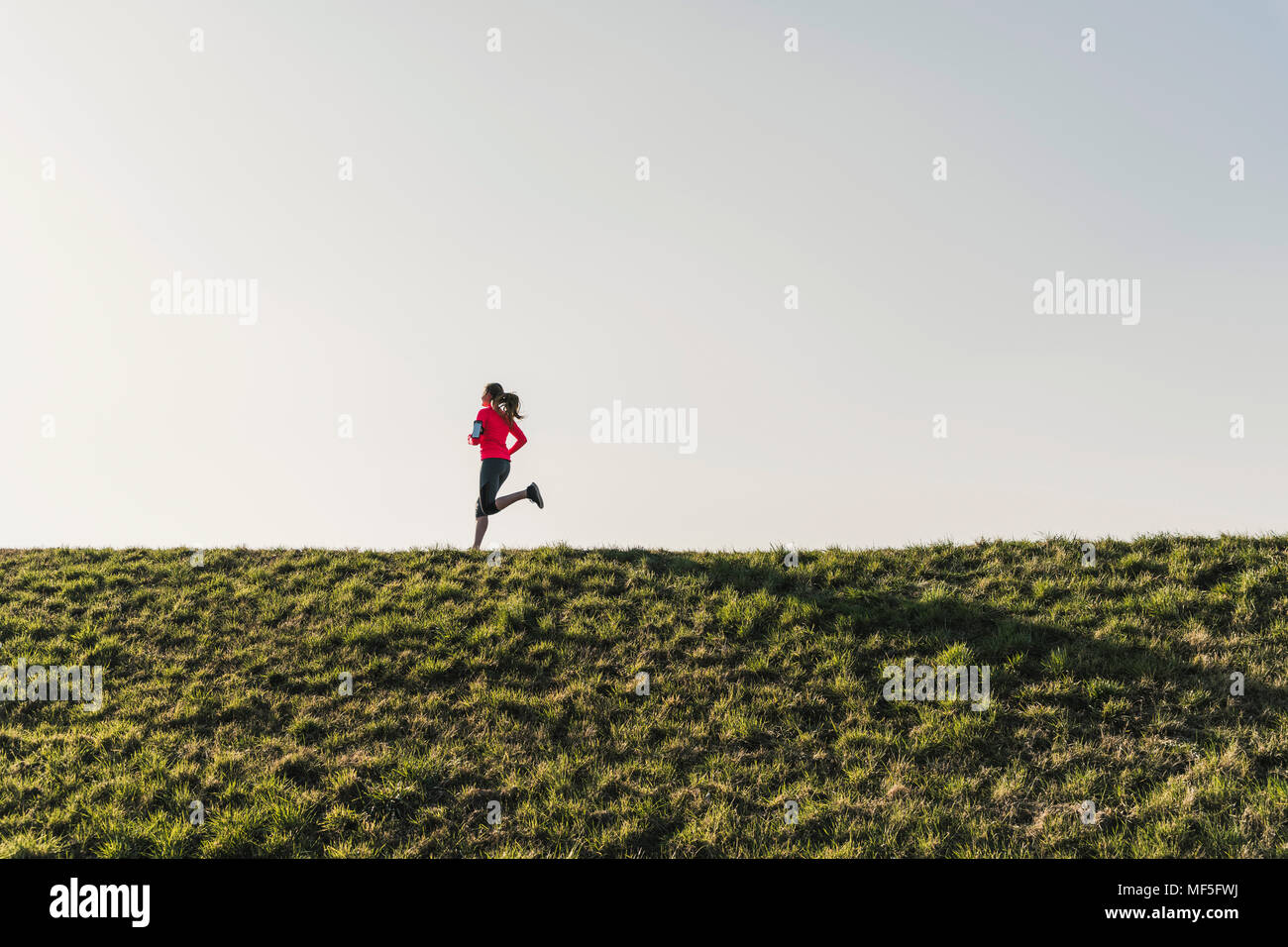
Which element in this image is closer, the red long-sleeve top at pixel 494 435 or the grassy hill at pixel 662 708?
the grassy hill at pixel 662 708

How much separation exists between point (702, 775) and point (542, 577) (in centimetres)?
509

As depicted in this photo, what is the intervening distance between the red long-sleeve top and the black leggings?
0.13m

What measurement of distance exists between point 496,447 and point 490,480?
62 cm

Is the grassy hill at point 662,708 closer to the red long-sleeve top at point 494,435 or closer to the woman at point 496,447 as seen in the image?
the woman at point 496,447

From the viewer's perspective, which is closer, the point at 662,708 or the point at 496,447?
the point at 662,708

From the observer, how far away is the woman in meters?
12.5

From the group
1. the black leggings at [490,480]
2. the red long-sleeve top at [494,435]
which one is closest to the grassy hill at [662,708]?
the black leggings at [490,480]

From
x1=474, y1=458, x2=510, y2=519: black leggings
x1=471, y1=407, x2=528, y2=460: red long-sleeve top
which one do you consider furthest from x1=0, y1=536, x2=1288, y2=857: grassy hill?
x1=471, y1=407, x2=528, y2=460: red long-sleeve top

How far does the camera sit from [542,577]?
456 inches

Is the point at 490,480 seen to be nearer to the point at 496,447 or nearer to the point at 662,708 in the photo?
the point at 496,447

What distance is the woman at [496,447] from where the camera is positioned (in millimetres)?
12477

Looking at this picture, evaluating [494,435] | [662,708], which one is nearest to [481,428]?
[494,435]

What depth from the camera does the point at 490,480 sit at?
12.4 meters
